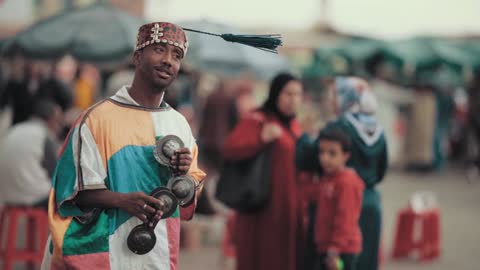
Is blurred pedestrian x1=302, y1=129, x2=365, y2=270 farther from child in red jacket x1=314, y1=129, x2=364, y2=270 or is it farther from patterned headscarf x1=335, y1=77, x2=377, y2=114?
patterned headscarf x1=335, y1=77, x2=377, y2=114

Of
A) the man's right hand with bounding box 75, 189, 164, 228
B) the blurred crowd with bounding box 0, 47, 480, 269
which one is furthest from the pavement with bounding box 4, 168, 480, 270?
the man's right hand with bounding box 75, 189, 164, 228

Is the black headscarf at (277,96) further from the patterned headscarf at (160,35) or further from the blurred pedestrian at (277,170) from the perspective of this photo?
the patterned headscarf at (160,35)

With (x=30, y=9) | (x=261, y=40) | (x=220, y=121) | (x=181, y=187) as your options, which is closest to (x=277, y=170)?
(x=261, y=40)

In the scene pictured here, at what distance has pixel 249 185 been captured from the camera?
652cm

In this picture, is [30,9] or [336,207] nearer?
[336,207]

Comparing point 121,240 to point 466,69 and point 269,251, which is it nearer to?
point 269,251

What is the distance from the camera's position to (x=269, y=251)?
6.64 m

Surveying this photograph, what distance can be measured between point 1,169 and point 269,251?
2.50 metres

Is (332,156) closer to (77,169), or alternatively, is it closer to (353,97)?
(353,97)

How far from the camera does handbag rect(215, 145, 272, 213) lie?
654cm

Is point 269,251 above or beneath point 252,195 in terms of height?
beneath

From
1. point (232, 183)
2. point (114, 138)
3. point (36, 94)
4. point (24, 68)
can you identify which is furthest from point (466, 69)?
point (114, 138)

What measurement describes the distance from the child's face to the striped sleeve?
2457 millimetres

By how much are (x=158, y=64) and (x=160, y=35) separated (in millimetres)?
125
